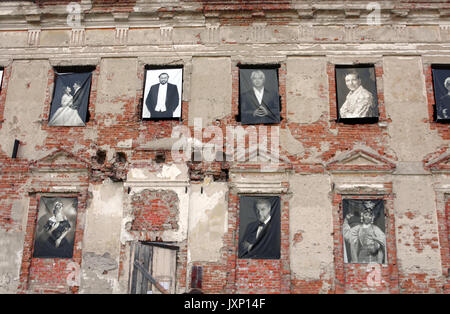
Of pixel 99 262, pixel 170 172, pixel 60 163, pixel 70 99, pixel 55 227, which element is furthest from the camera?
pixel 70 99

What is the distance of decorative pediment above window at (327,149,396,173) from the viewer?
1087 centimetres

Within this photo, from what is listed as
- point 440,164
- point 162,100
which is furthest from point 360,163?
point 162,100

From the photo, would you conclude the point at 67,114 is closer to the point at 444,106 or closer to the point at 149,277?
the point at 149,277

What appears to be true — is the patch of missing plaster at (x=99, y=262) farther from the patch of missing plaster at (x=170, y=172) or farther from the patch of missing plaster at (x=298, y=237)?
the patch of missing plaster at (x=298, y=237)

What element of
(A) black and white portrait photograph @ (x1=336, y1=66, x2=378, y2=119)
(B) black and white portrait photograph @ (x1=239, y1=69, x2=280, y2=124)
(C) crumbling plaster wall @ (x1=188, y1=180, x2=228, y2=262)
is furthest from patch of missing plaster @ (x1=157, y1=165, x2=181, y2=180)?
(A) black and white portrait photograph @ (x1=336, y1=66, x2=378, y2=119)

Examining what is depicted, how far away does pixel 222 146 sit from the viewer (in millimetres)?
11273

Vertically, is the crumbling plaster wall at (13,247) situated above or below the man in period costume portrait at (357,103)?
below

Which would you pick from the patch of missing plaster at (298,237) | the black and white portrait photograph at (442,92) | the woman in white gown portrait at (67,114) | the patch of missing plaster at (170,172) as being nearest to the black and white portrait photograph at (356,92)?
the black and white portrait photograph at (442,92)

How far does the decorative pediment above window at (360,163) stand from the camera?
10.9 metres

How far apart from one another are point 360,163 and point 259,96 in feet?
9.14

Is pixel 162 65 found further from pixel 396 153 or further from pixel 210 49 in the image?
pixel 396 153

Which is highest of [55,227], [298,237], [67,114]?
[67,114]

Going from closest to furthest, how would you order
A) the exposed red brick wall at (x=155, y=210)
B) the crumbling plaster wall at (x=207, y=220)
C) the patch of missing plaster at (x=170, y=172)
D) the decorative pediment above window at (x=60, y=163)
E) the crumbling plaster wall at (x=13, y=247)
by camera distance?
the crumbling plaster wall at (x=207, y=220) → the crumbling plaster wall at (x=13, y=247) → the exposed red brick wall at (x=155, y=210) → the patch of missing plaster at (x=170, y=172) → the decorative pediment above window at (x=60, y=163)

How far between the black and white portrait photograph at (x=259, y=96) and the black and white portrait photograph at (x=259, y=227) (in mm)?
1894
